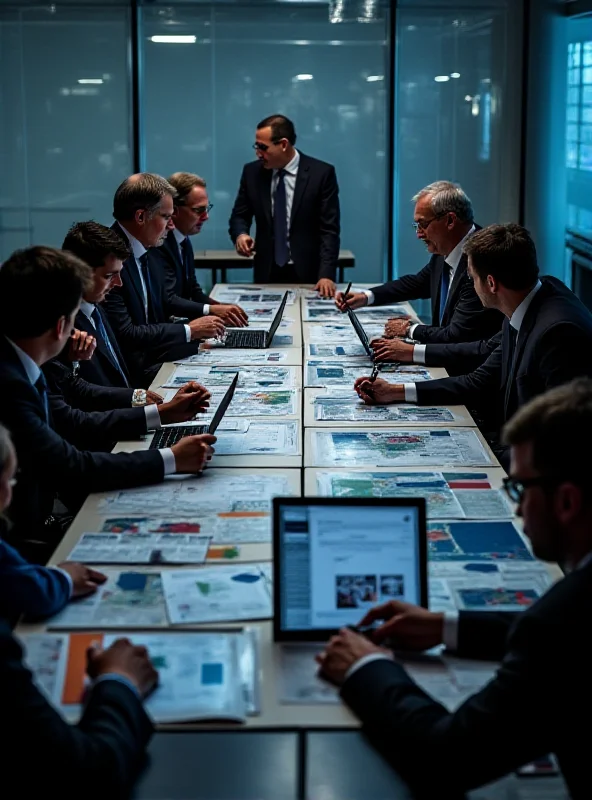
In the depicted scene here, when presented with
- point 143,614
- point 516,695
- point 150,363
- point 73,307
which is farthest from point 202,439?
point 150,363

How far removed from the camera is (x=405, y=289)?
671 centimetres

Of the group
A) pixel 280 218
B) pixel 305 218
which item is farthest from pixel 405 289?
pixel 280 218

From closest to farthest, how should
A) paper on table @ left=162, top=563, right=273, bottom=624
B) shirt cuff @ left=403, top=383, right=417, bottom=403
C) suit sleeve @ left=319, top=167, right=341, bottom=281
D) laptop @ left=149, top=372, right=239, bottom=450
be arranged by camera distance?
1. paper on table @ left=162, top=563, right=273, bottom=624
2. laptop @ left=149, top=372, right=239, bottom=450
3. shirt cuff @ left=403, top=383, right=417, bottom=403
4. suit sleeve @ left=319, top=167, right=341, bottom=281

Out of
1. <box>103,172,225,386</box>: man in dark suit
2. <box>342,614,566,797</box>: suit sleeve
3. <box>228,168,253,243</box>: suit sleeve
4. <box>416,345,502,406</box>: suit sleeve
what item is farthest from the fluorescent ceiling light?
<box>342,614,566,797</box>: suit sleeve

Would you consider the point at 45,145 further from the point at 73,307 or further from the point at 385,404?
the point at 73,307

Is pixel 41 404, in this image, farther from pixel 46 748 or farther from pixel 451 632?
→ pixel 46 748

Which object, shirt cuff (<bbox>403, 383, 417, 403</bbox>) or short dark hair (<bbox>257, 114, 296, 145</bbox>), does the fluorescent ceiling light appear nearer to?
short dark hair (<bbox>257, 114, 296, 145</bbox>)

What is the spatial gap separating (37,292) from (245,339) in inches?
100

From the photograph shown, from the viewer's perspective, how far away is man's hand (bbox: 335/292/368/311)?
641 centimetres

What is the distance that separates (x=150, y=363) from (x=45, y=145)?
5043 mm

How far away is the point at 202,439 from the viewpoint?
135 inches

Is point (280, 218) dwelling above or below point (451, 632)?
above

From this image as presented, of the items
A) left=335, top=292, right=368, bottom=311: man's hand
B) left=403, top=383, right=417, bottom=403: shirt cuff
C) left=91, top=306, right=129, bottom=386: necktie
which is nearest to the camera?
left=403, top=383, right=417, bottom=403: shirt cuff

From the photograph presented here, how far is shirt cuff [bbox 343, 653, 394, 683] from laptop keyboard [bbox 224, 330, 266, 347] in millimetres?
3415
